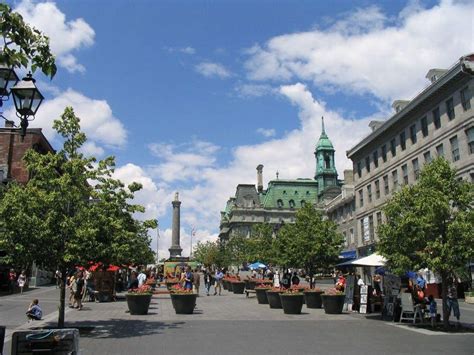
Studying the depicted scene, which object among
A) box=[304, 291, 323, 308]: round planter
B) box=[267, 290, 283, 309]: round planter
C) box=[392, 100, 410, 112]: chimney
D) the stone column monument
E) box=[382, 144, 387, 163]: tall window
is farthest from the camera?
the stone column monument

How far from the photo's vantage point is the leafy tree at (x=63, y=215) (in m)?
14.4

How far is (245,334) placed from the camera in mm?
14648

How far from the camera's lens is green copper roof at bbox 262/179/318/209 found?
143625 millimetres

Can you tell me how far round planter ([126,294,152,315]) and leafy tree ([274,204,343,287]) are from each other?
11833 millimetres

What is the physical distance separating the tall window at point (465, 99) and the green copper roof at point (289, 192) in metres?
108

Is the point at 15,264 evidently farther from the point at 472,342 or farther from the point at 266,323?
the point at 472,342

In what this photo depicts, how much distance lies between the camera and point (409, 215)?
1683 centimetres

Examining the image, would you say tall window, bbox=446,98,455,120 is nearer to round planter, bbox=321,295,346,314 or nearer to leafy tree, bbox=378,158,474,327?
leafy tree, bbox=378,158,474,327

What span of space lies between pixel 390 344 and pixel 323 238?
54.6 feet

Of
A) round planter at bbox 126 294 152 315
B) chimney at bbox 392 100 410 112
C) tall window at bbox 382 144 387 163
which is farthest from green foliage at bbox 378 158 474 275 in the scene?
chimney at bbox 392 100 410 112

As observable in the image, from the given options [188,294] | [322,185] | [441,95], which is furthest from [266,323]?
[322,185]

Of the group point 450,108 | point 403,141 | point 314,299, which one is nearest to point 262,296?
point 314,299

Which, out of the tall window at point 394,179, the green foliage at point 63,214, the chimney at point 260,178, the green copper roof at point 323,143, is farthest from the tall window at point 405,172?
the chimney at point 260,178

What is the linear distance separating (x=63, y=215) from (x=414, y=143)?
115 feet
